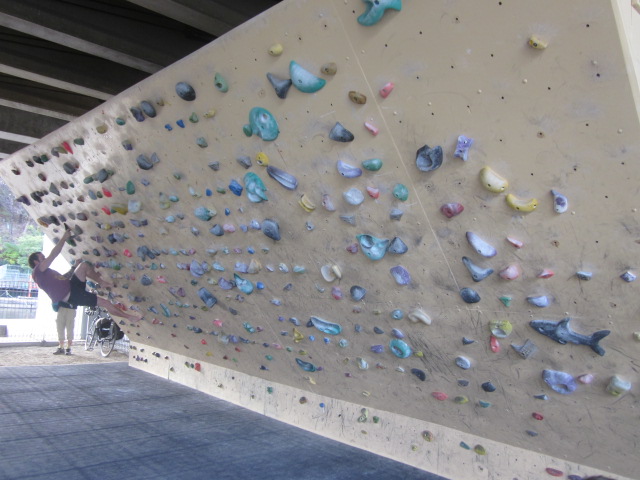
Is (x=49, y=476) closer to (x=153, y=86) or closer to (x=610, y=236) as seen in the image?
(x=153, y=86)

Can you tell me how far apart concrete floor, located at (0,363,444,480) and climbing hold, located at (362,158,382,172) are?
1.86m

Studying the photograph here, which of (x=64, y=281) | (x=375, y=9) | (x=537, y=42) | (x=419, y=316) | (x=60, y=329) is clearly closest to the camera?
(x=537, y=42)

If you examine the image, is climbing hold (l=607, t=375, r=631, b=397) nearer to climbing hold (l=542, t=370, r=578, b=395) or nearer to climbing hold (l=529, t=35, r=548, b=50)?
climbing hold (l=542, t=370, r=578, b=395)

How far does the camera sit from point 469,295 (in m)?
2.04

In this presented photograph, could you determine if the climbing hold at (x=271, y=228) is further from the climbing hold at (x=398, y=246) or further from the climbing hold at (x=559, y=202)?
the climbing hold at (x=559, y=202)

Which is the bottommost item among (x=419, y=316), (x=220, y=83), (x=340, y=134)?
(x=419, y=316)

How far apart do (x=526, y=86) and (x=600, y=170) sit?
32cm

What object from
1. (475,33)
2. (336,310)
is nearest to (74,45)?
(336,310)

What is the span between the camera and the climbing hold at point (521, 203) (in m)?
1.63

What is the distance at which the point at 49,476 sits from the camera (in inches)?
105

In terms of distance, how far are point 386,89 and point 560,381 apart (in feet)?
4.50

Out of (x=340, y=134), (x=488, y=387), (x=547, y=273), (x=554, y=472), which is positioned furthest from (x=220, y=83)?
(x=554, y=472)

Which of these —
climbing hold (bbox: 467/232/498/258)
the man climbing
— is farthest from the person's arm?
climbing hold (bbox: 467/232/498/258)

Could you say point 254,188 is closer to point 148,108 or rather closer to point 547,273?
point 148,108
